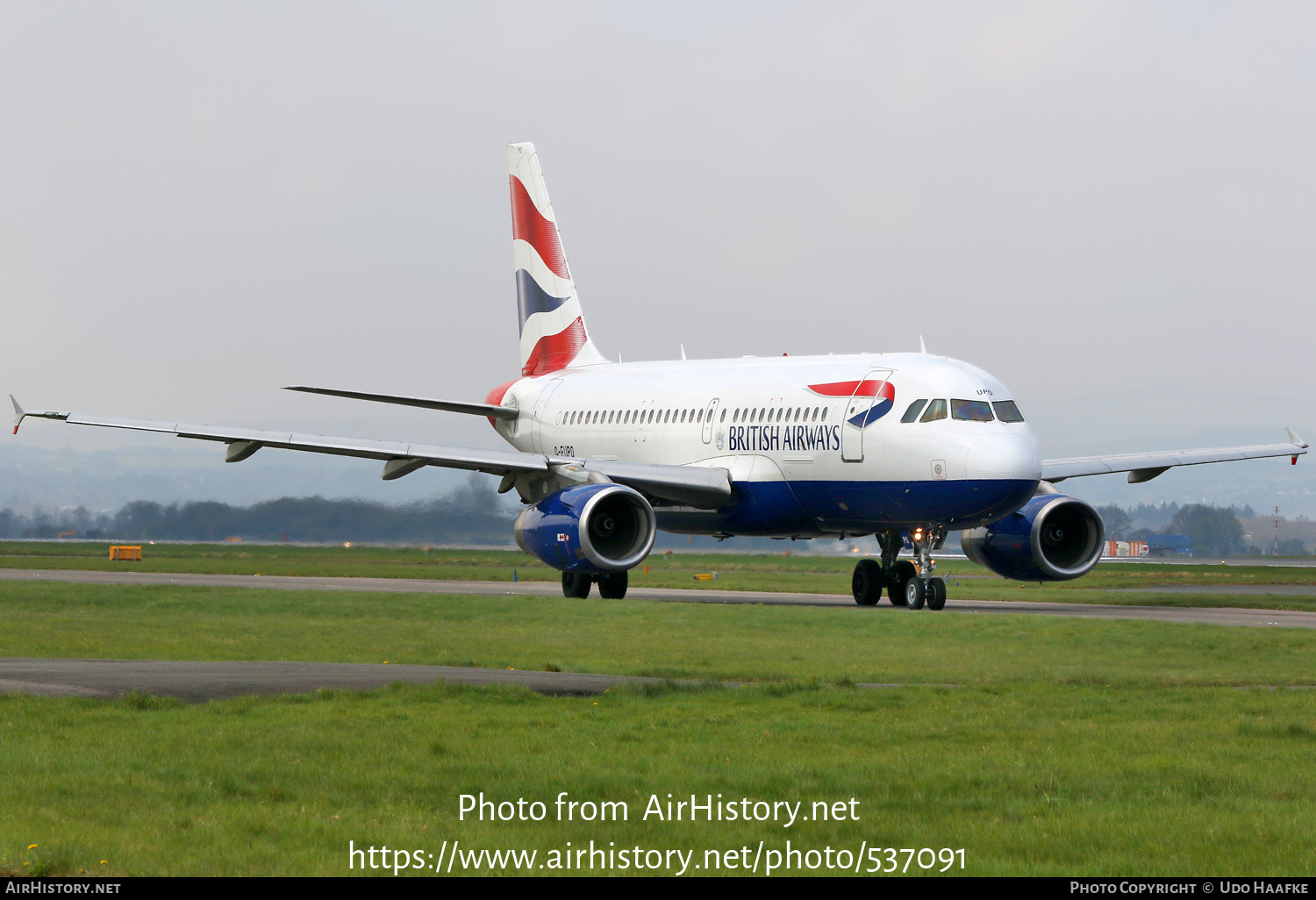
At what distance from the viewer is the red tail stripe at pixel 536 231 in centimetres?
4219

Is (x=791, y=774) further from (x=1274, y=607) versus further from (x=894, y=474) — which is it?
(x=1274, y=607)

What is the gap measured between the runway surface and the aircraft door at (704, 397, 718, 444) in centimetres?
340

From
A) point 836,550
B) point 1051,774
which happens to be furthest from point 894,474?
point 836,550

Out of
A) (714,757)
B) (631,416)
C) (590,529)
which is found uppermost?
(631,416)

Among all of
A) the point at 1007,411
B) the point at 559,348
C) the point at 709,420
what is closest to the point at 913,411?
the point at 1007,411

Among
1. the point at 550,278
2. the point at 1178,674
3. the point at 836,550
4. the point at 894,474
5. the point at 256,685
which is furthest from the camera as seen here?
the point at 836,550

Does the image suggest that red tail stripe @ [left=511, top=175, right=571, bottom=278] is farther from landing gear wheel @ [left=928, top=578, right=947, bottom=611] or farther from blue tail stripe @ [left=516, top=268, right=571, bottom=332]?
landing gear wheel @ [left=928, top=578, right=947, bottom=611]

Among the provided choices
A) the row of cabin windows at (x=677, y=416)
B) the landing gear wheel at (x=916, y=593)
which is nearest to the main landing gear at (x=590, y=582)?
the row of cabin windows at (x=677, y=416)

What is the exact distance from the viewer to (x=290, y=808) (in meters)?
9.31

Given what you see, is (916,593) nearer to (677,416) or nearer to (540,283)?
(677,416)

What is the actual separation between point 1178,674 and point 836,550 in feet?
172

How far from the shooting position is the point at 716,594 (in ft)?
114

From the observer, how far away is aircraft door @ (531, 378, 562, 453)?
38.5 meters

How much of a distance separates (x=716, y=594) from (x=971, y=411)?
896 cm
